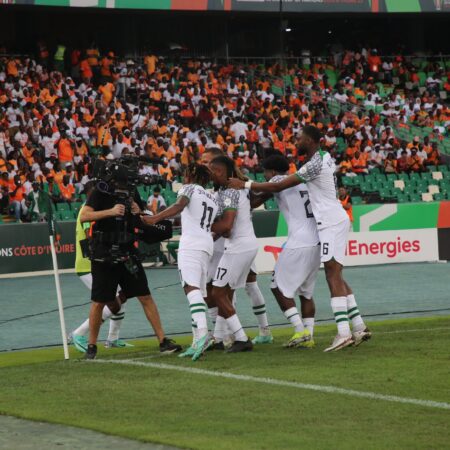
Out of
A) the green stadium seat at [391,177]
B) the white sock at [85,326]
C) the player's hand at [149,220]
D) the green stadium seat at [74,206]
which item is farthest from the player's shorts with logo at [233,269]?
the green stadium seat at [391,177]

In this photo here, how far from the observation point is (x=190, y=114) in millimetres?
34781

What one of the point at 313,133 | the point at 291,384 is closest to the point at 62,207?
the point at 313,133

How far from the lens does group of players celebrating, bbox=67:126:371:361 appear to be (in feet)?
38.4

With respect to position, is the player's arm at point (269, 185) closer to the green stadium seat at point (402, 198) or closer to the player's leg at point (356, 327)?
the player's leg at point (356, 327)

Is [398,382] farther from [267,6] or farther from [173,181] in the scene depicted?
[267,6]

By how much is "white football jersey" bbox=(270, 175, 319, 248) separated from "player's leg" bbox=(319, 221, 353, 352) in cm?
28

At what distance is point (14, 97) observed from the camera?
3170 cm

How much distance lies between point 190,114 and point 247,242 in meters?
22.8

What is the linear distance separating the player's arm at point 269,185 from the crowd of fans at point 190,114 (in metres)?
14.8

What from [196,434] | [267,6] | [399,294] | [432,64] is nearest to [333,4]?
[267,6]

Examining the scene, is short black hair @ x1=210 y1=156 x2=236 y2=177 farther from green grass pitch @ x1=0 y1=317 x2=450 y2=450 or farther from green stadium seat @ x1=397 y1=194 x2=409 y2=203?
green stadium seat @ x1=397 y1=194 x2=409 y2=203

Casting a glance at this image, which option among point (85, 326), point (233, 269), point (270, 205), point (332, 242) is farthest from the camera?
point (270, 205)

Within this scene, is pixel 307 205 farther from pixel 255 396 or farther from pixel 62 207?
pixel 62 207

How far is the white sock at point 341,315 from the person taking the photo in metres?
11.9
